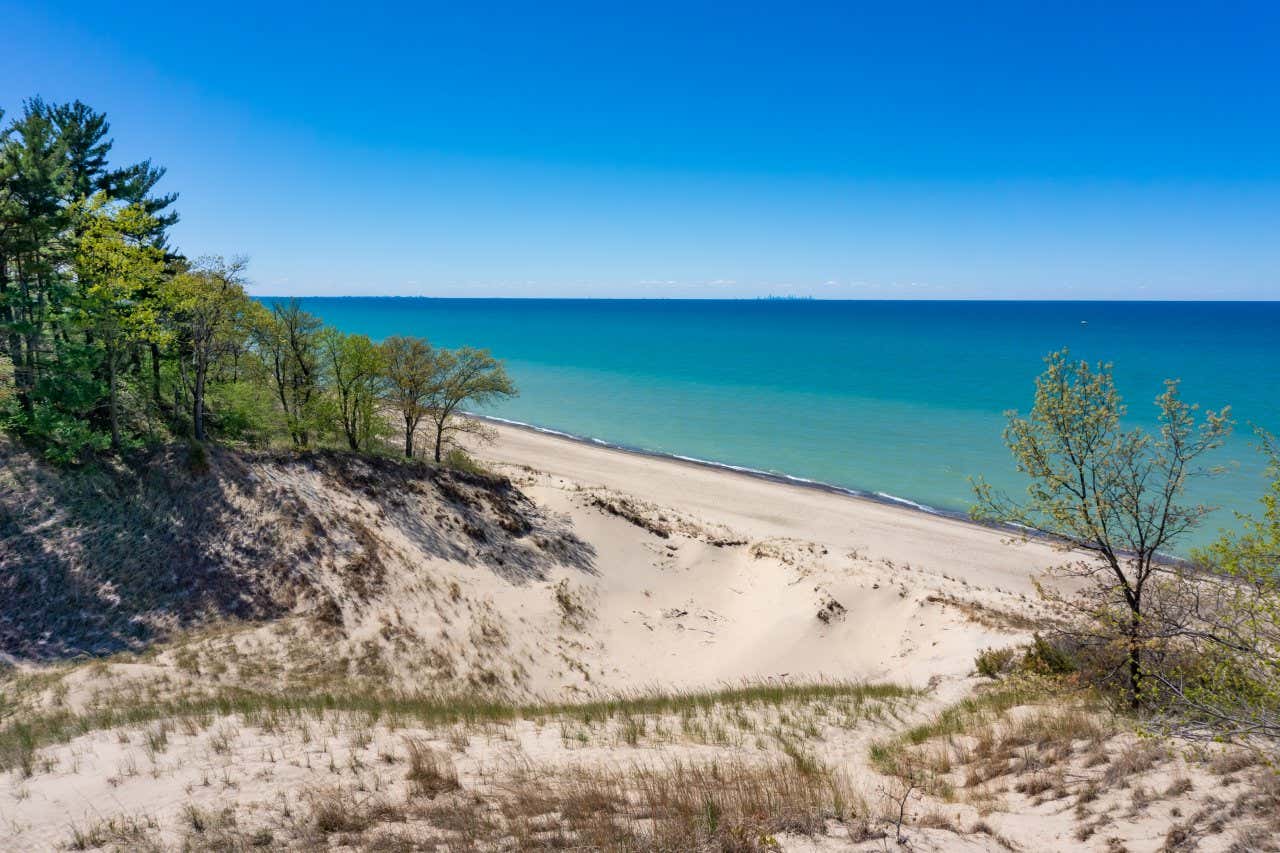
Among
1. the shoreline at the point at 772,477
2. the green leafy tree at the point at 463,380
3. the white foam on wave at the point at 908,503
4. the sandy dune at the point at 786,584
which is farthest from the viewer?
the white foam on wave at the point at 908,503

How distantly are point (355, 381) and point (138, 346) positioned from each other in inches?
321

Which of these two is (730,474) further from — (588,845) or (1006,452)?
(588,845)

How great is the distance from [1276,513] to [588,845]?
9468mm

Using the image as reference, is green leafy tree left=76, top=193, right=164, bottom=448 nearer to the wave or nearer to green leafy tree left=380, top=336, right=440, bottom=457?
green leafy tree left=380, top=336, right=440, bottom=457

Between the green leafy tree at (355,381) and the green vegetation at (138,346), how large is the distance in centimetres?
7

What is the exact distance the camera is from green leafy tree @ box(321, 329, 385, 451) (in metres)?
27.9

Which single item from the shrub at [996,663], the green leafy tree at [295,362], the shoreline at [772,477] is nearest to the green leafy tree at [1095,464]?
the shrub at [996,663]

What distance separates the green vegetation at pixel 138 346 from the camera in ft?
62.8

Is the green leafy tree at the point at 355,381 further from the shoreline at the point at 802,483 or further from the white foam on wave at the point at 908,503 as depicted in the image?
the white foam on wave at the point at 908,503

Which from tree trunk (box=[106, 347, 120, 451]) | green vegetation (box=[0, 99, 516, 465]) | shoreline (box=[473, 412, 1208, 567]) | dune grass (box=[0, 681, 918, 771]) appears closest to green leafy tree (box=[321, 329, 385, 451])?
green vegetation (box=[0, 99, 516, 465])

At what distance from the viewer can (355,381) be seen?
2831 cm

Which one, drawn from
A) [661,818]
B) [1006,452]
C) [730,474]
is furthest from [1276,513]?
[1006,452]

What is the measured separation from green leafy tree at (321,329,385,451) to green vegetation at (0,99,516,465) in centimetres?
7

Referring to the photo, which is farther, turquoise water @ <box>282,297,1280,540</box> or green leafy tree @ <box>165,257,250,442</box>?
turquoise water @ <box>282,297,1280,540</box>
